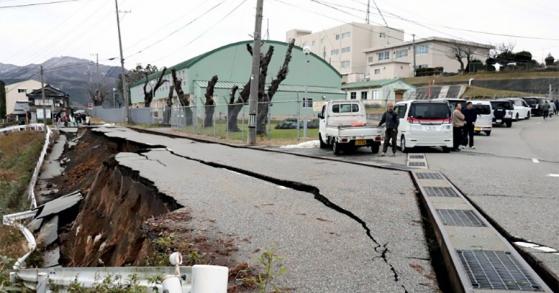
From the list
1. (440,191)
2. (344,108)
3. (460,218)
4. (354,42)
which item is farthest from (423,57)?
(460,218)

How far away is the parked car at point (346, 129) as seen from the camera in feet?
52.6

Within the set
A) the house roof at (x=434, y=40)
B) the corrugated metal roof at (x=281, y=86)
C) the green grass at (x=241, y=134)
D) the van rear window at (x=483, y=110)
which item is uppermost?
the house roof at (x=434, y=40)

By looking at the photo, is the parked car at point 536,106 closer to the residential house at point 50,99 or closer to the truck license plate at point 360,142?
the truck license plate at point 360,142

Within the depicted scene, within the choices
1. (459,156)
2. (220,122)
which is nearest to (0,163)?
(220,122)

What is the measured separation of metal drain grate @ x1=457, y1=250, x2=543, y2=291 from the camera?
4.11 m

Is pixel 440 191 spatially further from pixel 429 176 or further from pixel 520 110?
pixel 520 110

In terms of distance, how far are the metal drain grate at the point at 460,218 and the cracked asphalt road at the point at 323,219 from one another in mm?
376

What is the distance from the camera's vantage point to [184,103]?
44188 millimetres

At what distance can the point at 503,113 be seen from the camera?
98.3 ft

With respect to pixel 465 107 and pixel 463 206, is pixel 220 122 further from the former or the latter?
pixel 463 206

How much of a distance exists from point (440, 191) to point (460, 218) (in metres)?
2.28

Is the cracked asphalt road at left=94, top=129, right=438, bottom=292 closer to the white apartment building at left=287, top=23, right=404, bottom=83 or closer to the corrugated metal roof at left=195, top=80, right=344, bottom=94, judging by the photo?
the corrugated metal roof at left=195, top=80, right=344, bottom=94

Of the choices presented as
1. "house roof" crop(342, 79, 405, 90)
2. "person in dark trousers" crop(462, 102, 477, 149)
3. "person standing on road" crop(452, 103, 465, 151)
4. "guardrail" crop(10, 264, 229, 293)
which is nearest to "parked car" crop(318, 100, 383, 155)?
"person standing on road" crop(452, 103, 465, 151)

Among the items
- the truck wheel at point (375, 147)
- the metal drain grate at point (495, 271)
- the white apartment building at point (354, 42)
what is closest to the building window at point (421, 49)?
the white apartment building at point (354, 42)
